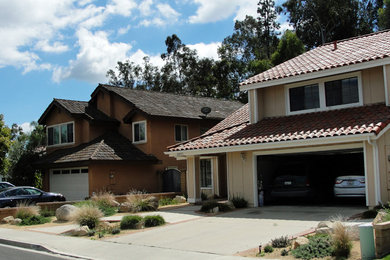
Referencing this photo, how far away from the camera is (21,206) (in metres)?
17.9

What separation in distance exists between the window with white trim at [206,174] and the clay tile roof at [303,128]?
154 inches

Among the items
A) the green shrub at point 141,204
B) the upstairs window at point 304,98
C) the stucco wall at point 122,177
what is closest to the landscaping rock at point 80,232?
the green shrub at point 141,204

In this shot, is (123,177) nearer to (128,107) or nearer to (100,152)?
(100,152)

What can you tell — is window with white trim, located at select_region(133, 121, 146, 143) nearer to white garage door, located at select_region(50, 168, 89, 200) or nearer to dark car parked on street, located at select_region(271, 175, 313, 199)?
white garage door, located at select_region(50, 168, 89, 200)

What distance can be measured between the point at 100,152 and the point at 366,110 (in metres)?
15.1

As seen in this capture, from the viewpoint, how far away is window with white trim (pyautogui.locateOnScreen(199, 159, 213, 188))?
79.3 feet

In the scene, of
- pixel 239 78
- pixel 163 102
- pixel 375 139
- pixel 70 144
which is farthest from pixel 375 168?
pixel 239 78

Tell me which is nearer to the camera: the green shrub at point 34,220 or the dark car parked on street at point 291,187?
the green shrub at point 34,220

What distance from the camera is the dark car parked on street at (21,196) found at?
1986cm

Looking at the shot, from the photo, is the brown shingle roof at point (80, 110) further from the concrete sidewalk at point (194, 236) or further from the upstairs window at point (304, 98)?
the upstairs window at point (304, 98)

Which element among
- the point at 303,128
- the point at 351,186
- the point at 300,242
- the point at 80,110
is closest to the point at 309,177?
the point at 351,186

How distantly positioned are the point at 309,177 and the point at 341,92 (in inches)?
147

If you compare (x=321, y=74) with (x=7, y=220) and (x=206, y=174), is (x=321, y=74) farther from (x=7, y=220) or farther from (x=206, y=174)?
(x=7, y=220)

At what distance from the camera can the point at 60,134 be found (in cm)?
3058
